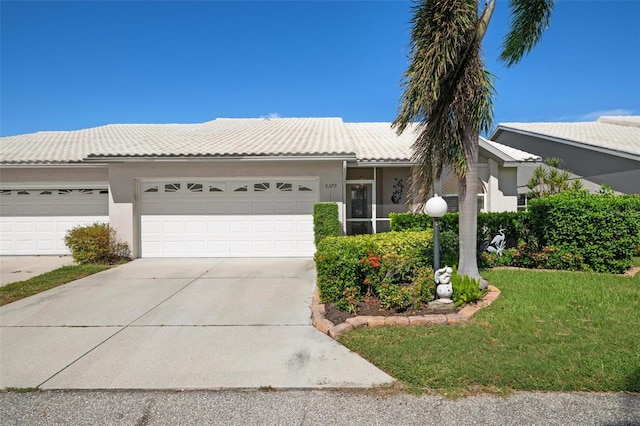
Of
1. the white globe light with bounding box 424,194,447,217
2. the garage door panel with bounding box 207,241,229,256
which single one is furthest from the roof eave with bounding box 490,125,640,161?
the garage door panel with bounding box 207,241,229,256

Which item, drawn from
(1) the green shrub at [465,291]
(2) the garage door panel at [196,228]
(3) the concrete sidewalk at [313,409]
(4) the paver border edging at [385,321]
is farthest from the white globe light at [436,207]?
(2) the garage door panel at [196,228]

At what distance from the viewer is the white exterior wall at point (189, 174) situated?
9.75 m

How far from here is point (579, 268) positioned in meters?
7.18

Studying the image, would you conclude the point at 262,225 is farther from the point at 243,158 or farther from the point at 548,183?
the point at 548,183

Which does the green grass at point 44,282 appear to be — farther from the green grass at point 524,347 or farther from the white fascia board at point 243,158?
the green grass at point 524,347

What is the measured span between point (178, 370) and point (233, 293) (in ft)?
9.34

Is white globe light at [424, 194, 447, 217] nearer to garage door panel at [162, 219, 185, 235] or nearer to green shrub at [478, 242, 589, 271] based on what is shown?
green shrub at [478, 242, 589, 271]

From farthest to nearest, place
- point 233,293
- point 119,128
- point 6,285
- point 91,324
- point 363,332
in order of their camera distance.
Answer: point 119,128 < point 6,285 < point 233,293 < point 91,324 < point 363,332

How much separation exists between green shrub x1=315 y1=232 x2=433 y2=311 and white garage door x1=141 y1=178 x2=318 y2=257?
4494 millimetres

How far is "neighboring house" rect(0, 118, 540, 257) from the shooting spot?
31.9 ft

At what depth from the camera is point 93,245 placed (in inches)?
363

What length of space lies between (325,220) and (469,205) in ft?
13.6

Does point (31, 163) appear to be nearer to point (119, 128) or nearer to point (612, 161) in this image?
point (119, 128)

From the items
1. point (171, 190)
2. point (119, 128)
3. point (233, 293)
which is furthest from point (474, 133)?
point (119, 128)
